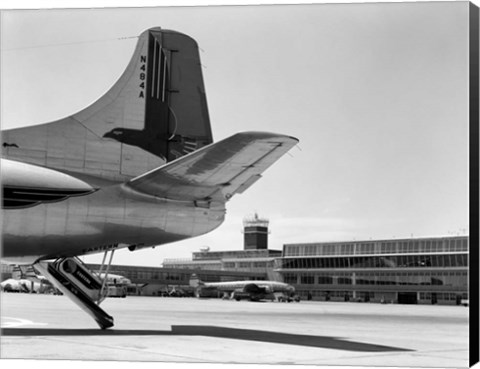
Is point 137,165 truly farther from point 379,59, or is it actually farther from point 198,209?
point 379,59

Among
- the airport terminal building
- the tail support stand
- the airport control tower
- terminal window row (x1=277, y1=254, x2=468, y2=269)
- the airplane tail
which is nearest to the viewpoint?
the airplane tail

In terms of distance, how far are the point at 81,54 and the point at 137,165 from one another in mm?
4118

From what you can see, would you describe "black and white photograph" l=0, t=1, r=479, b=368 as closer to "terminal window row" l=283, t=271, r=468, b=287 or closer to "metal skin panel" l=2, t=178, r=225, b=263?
"metal skin panel" l=2, t=178, r=225, b=263

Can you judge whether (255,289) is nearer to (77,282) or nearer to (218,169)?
(77,282)

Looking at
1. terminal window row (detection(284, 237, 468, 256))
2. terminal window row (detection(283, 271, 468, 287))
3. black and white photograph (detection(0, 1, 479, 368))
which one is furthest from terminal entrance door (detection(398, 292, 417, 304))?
black and white photograph (detection(0, 1, 479, 368))

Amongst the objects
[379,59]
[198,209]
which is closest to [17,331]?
[198,209]

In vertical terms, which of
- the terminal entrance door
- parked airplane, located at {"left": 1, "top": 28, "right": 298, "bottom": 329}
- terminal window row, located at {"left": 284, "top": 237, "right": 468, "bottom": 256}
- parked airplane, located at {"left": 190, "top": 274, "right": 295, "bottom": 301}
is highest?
parked airplane, located at {"left": 1, "top": 28, "right": 298, "bottom": 329}

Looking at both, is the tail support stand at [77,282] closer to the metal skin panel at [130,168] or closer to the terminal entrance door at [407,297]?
the metal skin panel at [130,168]

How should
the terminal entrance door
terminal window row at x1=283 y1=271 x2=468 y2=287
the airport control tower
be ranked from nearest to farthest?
the airport control tower → terminal window row at x1=283 y1=271 x2=468 y2=287 → the terminal entrance door

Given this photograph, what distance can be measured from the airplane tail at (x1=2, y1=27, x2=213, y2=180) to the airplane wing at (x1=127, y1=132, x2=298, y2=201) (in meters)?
1.55

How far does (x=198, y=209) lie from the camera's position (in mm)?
21234

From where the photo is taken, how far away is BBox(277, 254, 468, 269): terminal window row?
34078mm

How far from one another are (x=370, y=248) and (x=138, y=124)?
18.8 m

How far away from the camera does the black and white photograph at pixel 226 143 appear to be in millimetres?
16922
